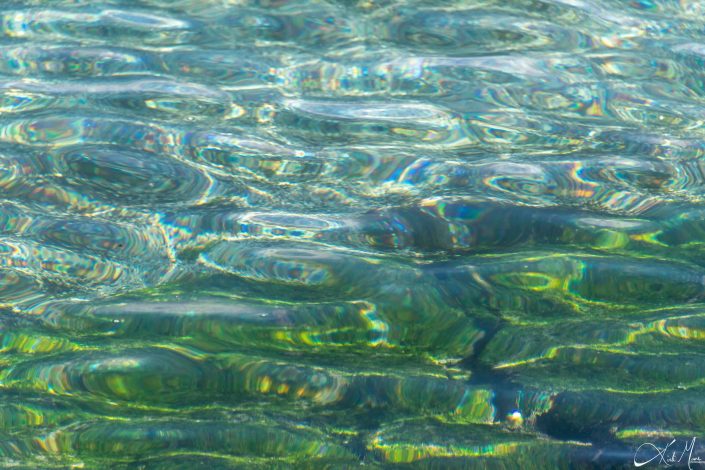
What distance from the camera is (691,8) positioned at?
446cm

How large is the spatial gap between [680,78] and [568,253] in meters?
1.68

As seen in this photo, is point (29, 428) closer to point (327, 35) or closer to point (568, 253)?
point (568, 253)

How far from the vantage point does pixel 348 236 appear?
8.63ft

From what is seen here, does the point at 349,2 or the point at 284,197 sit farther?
the point at 349,2

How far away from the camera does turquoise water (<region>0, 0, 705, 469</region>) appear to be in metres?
1.92

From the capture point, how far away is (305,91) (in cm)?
356

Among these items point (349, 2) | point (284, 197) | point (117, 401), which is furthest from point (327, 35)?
point (117, 401)

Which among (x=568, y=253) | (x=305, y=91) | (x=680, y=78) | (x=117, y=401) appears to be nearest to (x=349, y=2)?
(x=305, y=91)

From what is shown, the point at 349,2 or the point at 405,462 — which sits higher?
the point at 349,2

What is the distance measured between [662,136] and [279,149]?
4.76ft

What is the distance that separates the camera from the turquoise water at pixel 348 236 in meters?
1.92

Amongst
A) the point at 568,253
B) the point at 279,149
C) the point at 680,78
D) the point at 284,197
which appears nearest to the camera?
the point at 568,253

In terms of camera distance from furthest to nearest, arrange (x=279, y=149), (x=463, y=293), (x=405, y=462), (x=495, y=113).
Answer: (x=495, y=113) → (x=279, y=149) → (x=463, y=293) → (x=405, y=462)

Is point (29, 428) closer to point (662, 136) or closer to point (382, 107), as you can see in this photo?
point (382, 107)
